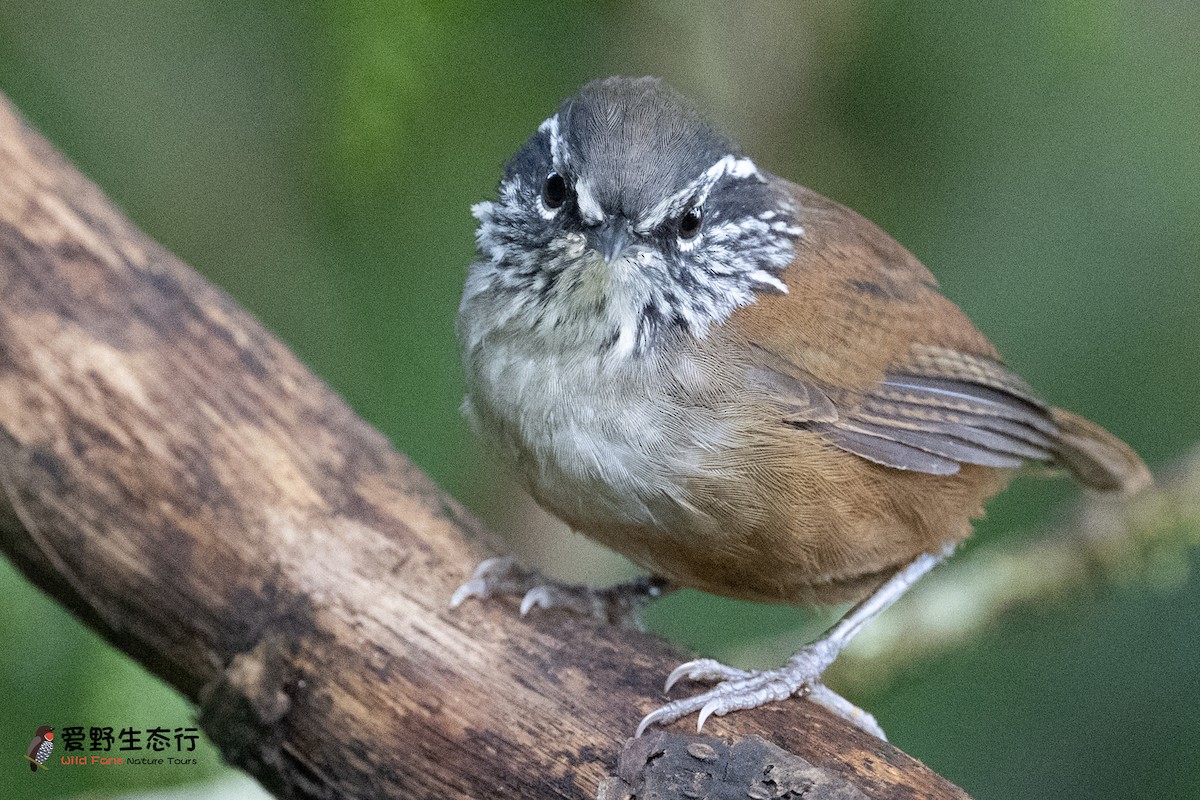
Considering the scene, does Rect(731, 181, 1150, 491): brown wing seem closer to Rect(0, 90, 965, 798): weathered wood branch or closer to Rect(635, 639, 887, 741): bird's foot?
Rect(635, 639, 887, 741): bird's foot

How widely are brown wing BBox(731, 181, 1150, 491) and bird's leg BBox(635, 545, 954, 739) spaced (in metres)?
0.41

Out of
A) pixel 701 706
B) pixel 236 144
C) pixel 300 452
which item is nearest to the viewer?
pixel 701 706

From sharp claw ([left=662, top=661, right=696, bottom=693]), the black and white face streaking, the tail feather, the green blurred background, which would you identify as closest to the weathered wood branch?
sharp claw ([left=662, top=661, right=696, bottom=693])

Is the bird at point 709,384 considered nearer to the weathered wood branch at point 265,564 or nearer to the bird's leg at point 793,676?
the bird's leg at point 793,676

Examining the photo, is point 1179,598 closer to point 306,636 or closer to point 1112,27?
point 1112,27

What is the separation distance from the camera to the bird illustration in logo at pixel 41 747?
372 cm

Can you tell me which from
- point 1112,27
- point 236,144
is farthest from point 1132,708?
point 236,144

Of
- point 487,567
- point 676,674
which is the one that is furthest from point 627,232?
point 676,674

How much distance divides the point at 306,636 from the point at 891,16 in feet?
10.7

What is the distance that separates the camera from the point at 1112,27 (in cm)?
416

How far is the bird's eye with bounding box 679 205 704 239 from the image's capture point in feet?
10.3

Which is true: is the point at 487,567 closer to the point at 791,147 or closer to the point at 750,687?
the point at 750,687

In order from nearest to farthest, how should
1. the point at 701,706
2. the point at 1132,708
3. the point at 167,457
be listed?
1. the point at 701,706
2. the point at 167,457
3. the point at 1132,708

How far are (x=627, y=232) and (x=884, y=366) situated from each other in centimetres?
94
